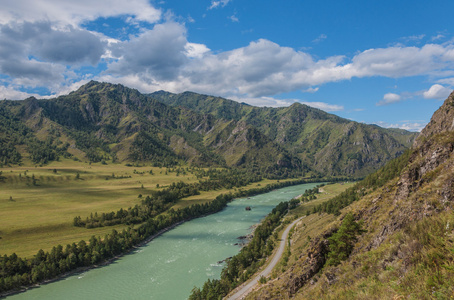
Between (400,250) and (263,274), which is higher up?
(400,250)

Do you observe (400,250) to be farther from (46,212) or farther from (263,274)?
(46,212)

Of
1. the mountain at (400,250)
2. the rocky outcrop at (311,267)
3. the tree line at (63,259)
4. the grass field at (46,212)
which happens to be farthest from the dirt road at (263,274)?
the grass field at (46,212)

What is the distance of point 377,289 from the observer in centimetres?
1186

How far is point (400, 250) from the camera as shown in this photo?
14203 millimetres

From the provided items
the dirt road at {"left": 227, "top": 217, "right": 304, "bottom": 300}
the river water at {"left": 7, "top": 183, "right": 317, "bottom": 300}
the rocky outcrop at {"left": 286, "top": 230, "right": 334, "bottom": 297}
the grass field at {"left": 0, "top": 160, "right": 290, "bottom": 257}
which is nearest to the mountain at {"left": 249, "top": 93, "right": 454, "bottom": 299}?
the rocky outcrop at {"left": 286, "top": 230, "right": 334, "bottom": 297}

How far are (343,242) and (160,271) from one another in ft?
235

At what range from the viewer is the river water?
67.7 m

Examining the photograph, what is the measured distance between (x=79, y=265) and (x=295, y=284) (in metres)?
85.4

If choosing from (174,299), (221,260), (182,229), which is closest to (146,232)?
(182,229)

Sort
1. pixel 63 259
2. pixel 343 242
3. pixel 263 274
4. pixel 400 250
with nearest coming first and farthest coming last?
pixel 400 250, pixel 343 242, pixel 263 274, pixel 63 259

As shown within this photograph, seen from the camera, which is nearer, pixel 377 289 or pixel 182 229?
pixel 377 289

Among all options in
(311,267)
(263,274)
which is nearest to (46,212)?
(263,274)

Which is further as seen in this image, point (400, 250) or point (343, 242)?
point (343, 242)

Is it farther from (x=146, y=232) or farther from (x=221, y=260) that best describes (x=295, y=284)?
(x=146, y=232)
